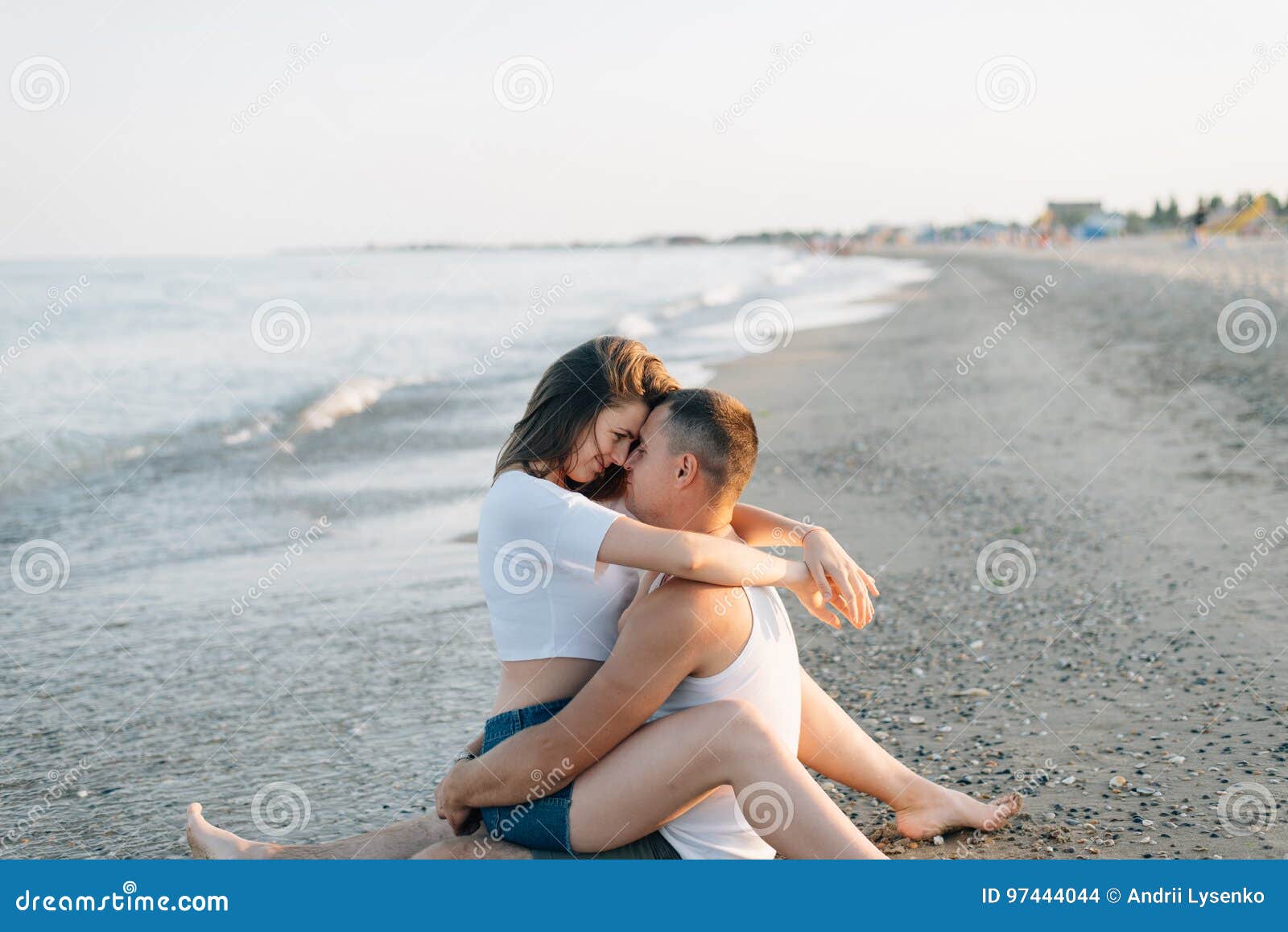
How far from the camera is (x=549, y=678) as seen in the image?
10.0 feet

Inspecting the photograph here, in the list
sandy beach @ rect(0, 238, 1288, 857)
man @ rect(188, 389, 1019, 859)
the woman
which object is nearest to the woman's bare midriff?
the woman

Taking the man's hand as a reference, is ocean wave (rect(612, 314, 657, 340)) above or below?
below

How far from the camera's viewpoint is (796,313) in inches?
1175

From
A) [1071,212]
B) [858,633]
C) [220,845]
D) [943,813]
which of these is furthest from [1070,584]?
[1071,212]

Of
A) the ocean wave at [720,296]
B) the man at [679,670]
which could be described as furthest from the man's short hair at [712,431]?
the ocean wave at [720,296]

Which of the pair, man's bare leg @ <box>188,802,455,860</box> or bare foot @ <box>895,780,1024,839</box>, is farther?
bare foot @ <box>895,780,1024,839</box>

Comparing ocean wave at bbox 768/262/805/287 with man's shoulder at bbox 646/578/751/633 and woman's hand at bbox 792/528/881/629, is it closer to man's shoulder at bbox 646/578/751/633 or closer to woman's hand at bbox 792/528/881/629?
woman's hand at bbox 792/528/881/629

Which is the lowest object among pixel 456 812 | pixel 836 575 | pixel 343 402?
pixel 343 402

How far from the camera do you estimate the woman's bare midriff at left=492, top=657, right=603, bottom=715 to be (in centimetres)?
305

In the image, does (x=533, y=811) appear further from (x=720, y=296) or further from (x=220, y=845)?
(x=720, y=296)

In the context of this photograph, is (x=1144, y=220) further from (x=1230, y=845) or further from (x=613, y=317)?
(x=1230, y=845)

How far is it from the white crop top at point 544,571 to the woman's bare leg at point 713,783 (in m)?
0.33

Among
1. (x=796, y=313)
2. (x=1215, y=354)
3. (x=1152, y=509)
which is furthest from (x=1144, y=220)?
(x=1152, y=509)

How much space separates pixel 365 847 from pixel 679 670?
110 centimetres
